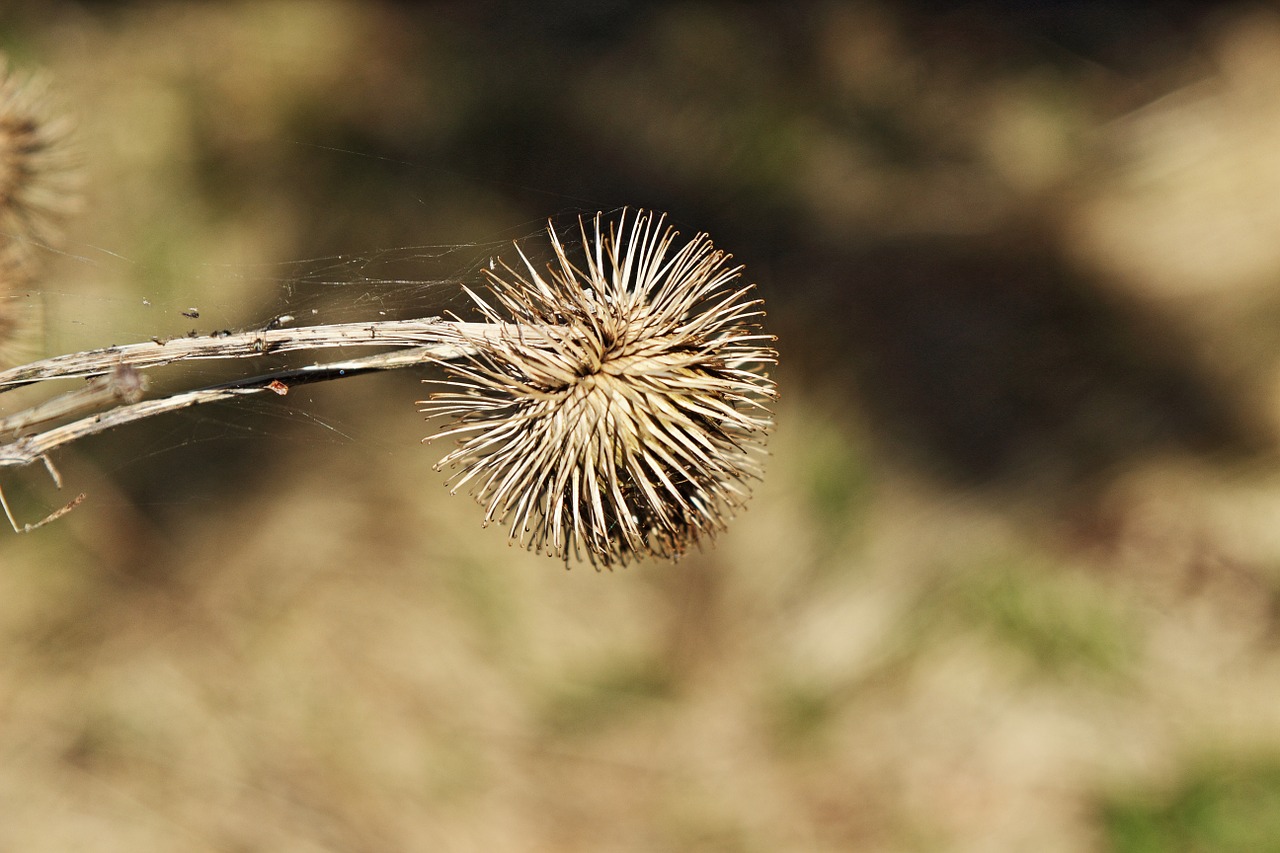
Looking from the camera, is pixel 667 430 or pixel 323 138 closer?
pixel 667 430

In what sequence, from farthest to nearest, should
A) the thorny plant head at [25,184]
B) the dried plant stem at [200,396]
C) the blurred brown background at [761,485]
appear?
the blurred brown background at [761,485], the thorny plant head at [25,184], the dried plant stem at [200,396]

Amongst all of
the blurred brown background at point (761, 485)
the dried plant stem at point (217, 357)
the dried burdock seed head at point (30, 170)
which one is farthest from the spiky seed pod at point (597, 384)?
the blurred brown background at point (761, 485)

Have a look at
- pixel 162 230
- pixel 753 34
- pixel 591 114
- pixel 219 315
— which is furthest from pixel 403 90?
pixel 219 315

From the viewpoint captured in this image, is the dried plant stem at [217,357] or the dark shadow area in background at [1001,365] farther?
the dark shadow area in background at [1001,365]

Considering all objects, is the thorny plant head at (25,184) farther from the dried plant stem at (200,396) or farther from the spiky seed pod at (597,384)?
the spiky seed pod at (597,384)

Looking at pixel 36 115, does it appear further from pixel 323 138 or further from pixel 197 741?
pixel 197 741

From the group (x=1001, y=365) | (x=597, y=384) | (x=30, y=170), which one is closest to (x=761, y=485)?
(x=1001, y=365)

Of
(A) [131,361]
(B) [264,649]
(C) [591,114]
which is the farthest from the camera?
(B) [264,649]

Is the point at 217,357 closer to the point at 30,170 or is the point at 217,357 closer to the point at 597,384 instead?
the point at 597,384
